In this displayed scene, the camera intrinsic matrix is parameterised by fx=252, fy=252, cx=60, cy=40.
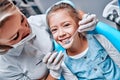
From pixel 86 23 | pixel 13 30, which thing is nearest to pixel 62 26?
pixel 86 23

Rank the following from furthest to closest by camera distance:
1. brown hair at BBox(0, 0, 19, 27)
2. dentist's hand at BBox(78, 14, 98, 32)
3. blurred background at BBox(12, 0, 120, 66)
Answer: blurred background at BBox(12, 0, 120, 66) < dentist's hand at BBox(78, 14, 98, 32) < brown hair at BBox(0, 0, 19, 27)

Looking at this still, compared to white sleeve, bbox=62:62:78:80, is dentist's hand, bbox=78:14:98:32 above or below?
above

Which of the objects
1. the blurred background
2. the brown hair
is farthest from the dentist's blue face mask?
the blurred background

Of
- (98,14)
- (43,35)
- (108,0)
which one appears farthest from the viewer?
(98,14)

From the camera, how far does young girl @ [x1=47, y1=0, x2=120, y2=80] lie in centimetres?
104

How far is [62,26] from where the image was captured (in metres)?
1.04

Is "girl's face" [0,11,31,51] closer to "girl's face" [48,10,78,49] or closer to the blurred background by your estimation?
"girl's face" [48,10,78,49]

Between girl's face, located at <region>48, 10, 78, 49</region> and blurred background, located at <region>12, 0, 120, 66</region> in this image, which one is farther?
blurred background, located at <region>12, 0, 120, 66</region>

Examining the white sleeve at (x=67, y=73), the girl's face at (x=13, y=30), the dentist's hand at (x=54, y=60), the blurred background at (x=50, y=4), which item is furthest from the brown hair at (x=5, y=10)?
the blurred background at (x=50, y=4)

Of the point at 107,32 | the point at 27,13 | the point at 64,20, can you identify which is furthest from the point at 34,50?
the point at 27,13

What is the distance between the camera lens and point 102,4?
1520mm

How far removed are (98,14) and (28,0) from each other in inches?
17.8

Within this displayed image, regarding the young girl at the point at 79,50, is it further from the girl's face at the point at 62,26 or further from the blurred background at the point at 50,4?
the blurred background at the point at 50,4

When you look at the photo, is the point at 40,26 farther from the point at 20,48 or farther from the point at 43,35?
the point at 20,48
